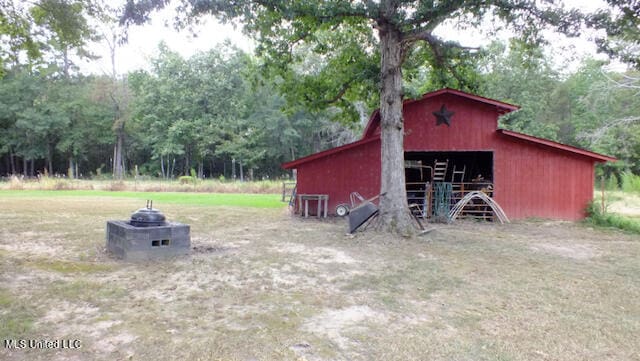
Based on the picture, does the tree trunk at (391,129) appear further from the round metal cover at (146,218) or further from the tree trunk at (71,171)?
the tree trunk at (71,171)

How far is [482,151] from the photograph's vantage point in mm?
12086

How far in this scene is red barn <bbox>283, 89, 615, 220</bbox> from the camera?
11.8 m

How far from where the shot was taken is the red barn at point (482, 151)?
1180 centimetres

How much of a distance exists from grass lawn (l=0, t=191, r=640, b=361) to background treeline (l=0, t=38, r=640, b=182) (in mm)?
25671

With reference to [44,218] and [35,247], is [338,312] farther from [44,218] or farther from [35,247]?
[44,218]

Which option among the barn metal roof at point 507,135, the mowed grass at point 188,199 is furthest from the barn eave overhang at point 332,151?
the mowed grass at point 188,199

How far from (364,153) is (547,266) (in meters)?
7.15

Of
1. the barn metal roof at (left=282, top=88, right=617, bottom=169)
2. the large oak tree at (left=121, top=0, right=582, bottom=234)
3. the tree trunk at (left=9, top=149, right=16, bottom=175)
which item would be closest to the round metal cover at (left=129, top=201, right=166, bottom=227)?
the large oak tree at (left=121, top=0, right=582, bottom=234)

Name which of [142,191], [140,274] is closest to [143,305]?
[140,274]

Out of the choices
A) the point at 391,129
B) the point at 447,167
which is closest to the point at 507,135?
the point at 447,167

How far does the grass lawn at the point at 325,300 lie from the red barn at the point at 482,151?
4.09m

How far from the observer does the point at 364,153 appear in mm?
12414

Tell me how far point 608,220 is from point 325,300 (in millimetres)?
10454

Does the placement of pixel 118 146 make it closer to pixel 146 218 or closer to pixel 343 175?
pixel 343 175
